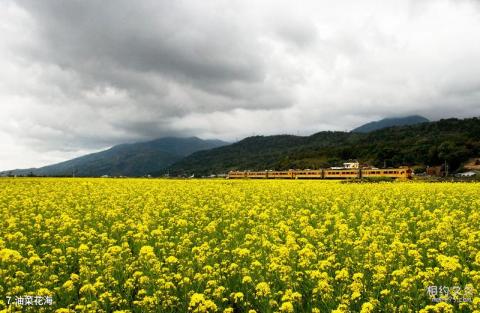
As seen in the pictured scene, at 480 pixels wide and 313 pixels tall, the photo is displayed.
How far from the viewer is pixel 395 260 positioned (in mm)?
8305

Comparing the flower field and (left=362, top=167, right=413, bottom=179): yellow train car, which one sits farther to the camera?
(left=362, top=167, right=413, bottom=179): yellow train car

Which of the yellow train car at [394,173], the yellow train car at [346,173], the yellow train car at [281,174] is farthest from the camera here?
the yellow train car at [281,174]

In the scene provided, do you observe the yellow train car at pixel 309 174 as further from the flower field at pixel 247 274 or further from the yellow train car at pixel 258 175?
the flower field at pixel 247 274

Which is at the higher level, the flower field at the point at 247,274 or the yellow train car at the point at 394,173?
the yellow train car at the point at 394,173

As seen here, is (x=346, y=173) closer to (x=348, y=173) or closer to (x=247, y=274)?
(x=348, y=173)

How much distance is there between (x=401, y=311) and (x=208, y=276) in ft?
11.6

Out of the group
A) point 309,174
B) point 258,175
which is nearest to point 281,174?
point 258,175

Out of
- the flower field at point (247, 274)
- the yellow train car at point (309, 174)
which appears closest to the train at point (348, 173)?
the yellow train car at point (309, 174)

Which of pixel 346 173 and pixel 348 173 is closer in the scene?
pixel 348 173

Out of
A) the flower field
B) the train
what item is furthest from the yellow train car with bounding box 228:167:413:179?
the flower field

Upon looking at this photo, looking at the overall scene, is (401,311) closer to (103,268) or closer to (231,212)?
(103,268)

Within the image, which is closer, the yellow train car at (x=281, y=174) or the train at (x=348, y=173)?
the train at (x=348, y=173)

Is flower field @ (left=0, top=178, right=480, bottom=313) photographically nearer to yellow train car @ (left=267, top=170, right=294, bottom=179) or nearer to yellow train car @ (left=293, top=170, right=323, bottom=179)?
yellow train car @ (left=293, top=170, right=323, bottom=179)

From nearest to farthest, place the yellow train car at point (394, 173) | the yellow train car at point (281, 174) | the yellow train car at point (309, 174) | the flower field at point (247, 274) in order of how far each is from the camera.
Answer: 1. the flower field at point (247, 274)
2. the yellow train car at point (394, 173)
3. the yellow train car at point (309, 174)
4. the yellow train car at point (281, 174)
